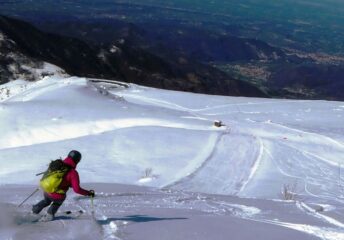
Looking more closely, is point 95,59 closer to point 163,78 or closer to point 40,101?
point 163,78

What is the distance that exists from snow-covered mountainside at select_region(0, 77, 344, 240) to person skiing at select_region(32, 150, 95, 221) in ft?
0.61

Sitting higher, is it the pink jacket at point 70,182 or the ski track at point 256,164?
the pink jacket at point 70,182

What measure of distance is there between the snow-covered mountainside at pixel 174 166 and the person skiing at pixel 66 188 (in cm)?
19

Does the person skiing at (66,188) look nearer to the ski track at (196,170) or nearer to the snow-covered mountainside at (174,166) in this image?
the snow-covered mountainside at (174,166)

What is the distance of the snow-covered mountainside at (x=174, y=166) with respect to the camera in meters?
8.55

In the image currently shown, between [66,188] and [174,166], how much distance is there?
7.52 metres

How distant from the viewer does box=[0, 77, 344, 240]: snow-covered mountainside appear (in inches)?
336

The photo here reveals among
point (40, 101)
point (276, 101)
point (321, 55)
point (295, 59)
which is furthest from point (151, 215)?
point (321, 55)

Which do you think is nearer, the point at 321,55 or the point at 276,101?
the point at 276,101

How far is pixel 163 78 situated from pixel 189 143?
194 feet

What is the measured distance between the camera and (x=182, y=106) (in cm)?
2867

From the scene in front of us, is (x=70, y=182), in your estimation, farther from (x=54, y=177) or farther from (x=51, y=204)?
(x=51, y=204)

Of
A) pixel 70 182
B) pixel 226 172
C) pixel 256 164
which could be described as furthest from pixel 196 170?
pixel 70 182

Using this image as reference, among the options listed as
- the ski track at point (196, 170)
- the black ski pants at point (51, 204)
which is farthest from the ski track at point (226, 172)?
the black ski pants at point (51, 204)
